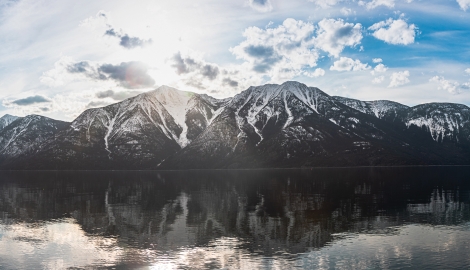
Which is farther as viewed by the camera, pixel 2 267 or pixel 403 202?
pixel 403 202

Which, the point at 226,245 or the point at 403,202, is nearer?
the point at 226,245

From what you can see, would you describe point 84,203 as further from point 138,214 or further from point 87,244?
point 87,244

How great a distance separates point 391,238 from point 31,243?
65.4 meters

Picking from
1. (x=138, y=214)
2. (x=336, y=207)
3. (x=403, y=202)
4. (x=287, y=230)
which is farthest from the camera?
(x=403, y=202)

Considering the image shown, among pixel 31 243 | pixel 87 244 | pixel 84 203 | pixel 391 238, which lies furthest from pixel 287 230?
pixel 84 203

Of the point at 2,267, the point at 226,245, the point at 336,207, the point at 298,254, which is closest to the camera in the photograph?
the point at 2,267

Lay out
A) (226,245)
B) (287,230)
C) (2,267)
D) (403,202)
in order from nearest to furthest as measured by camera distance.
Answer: (2,267)
(226,245)
(287,230)
(403,202)

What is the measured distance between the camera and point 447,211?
101 meters

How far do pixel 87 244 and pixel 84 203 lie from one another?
64.5 metres

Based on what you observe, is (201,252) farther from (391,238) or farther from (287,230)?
(391,238)

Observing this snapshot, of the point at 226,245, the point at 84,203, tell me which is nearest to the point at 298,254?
the point at 226,245

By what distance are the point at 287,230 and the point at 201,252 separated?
2283 cm

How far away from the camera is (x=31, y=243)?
6925 cm

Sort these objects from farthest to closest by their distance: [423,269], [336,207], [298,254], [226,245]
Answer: [336,207], [226,245], [298,254], [423,269]
